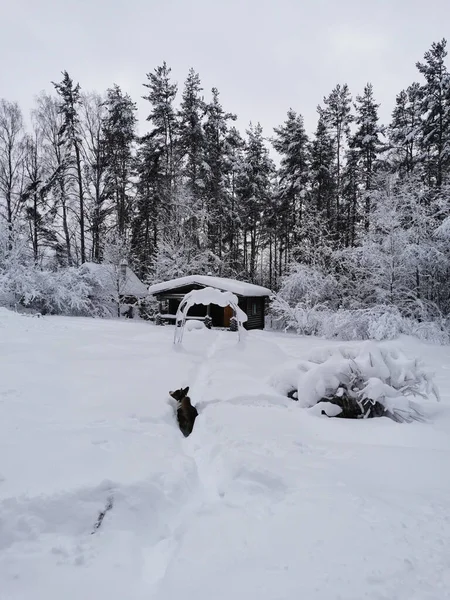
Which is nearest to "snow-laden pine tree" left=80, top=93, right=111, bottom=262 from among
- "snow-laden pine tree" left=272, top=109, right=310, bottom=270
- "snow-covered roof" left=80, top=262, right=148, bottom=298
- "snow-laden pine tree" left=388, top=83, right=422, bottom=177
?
"snow-covered roof" left=80, top=262, right=148, bottom=298

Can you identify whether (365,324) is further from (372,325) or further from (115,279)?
(115,279)

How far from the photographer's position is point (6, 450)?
321cm

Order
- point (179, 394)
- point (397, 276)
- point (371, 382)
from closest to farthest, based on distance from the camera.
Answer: point (371, 382) < point (179, 394) < point (397, 276)

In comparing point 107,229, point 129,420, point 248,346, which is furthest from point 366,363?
point 107,229

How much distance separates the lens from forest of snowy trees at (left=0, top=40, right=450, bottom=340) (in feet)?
68.1

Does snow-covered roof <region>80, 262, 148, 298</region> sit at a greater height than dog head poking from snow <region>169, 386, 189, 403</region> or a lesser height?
greater

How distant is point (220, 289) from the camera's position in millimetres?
18172

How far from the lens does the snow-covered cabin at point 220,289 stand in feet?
60.4

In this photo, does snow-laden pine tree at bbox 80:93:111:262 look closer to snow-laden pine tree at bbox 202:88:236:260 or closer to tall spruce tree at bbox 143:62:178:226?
tall spruce tree at bbox 143:62:178:226

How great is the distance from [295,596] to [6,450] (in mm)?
2831

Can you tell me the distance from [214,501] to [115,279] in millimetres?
21220

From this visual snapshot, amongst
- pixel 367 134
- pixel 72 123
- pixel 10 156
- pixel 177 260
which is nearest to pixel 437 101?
pixel 367 134

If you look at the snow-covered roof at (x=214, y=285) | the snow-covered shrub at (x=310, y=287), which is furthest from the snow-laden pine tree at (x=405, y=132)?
the snow-covered roof at (x=214, y=285)

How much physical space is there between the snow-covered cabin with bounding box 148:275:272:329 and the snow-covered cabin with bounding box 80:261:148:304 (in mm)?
3345
